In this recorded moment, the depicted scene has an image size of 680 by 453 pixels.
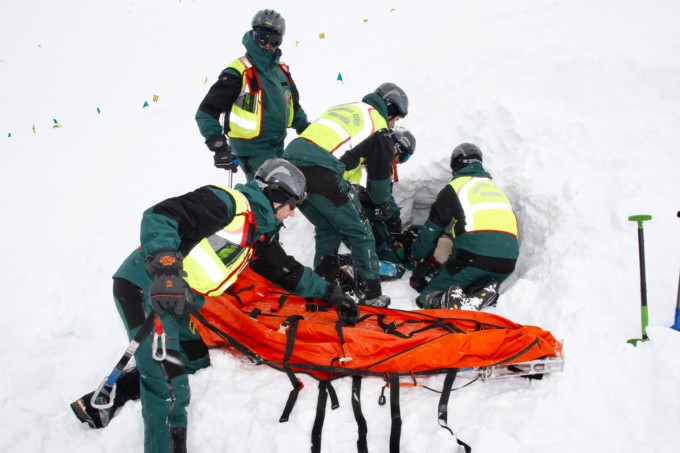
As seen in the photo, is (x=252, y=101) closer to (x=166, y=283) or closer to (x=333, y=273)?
(x=333, y=273)

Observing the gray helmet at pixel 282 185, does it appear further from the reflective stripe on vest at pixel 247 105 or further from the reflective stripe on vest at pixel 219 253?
the reflective stripe on vest at pixel 247 105

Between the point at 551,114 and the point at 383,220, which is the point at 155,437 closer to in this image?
the point at 383,220

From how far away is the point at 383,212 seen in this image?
4535 mm

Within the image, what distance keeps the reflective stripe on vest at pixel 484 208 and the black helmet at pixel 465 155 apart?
0.28m

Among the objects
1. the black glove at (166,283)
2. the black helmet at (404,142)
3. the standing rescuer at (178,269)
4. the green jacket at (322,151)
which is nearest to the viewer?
the black glove at (166,283)

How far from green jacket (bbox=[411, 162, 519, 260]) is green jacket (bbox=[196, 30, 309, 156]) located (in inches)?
63.5

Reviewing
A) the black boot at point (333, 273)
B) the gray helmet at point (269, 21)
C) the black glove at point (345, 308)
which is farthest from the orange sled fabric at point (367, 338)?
the gray helmet at point (269, 21)

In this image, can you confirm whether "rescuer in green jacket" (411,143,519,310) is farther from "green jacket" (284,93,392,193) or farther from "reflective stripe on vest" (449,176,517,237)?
"green jacket" (284,93,392,193)

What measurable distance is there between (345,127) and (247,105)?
3.13 ft

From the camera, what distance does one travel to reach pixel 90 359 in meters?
3.51

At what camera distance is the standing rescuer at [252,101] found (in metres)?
3.91

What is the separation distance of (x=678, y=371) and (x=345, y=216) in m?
2.35

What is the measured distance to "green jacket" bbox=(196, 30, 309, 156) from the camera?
12.9 feet

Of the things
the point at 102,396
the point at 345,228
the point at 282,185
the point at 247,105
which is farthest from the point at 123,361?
the point at 247,105
